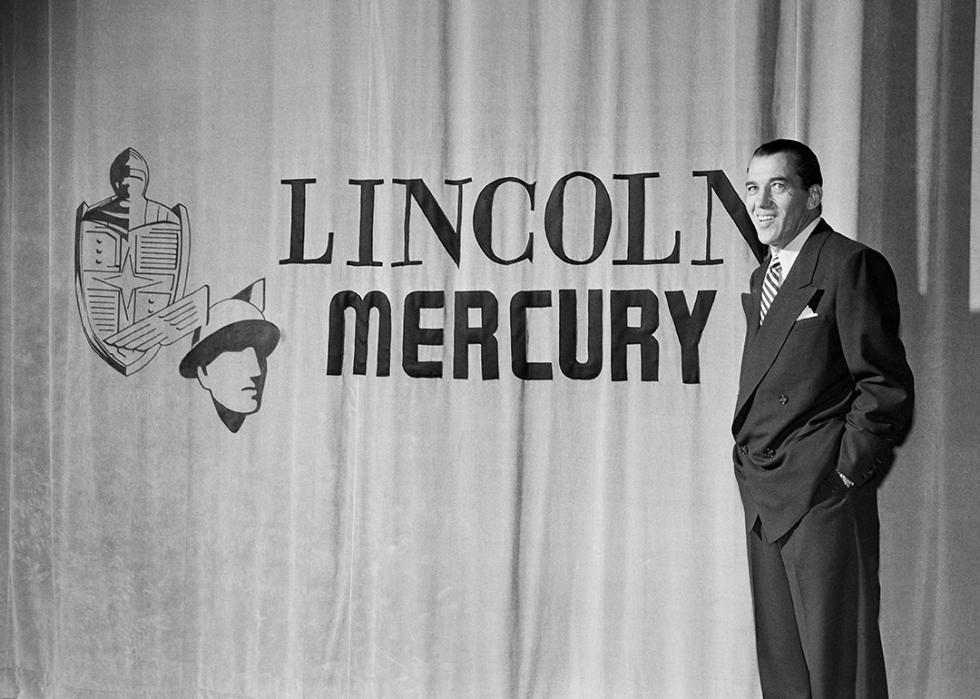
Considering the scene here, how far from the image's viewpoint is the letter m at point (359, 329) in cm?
284

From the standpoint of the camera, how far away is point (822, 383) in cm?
A: 197

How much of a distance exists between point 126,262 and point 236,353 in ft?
1.56

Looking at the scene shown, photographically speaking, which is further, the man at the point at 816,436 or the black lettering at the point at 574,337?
the black lettering at the point at 574,337

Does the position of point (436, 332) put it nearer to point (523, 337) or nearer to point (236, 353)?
point (523, 337)

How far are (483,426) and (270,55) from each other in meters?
1.28

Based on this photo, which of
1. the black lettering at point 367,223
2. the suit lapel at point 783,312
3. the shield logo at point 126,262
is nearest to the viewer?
the suit lapel at point 783,312

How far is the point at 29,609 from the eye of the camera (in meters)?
3.08

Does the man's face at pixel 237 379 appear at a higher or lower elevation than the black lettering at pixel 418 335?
lower

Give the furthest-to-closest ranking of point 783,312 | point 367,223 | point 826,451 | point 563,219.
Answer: point 367,223
point 563,219
point 783,312
point 826,451

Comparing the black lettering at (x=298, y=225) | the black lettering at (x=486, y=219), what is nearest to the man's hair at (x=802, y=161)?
the black lettering at (x=486, y=219)

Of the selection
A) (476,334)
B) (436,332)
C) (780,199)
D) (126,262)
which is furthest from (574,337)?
(126,262)

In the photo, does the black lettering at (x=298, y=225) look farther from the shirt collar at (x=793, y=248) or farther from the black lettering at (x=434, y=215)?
the shirt collar at (x=793, y=248)

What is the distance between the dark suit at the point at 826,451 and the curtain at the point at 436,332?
564mm

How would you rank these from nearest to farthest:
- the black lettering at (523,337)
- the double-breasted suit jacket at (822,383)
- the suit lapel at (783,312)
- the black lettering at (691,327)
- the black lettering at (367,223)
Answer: the double-breasted suit jacket at (822,383) → the suit lapel at (783,312) → the black lettering at (691,327) → the black lettering at (523,337) → the black lettering at (367,223)
